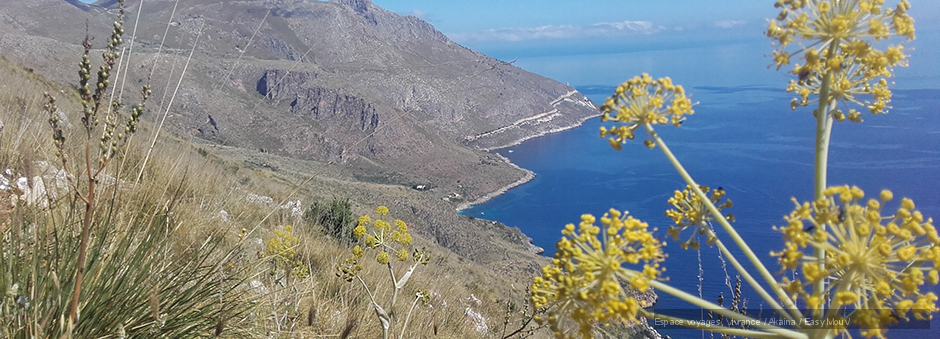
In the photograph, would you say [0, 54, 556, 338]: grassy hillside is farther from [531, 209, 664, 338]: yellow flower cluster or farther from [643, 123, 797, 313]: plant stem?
[643, 123, 797, 313]: plant stem

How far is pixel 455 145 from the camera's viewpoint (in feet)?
452

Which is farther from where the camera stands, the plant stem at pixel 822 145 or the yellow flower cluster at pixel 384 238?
the yellow flower cluster at pixel 384 238

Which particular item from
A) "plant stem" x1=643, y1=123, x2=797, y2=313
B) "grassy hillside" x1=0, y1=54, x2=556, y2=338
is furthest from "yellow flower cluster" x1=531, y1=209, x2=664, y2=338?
"grassy hillside" x1=0, y1=54, x2=556, y2=338

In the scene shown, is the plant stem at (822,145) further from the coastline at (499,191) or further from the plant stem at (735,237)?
the coastline at (499,191)

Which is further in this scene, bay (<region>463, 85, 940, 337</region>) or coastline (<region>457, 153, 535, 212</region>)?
coastline (<region>457, 153, 535, 212</region>)

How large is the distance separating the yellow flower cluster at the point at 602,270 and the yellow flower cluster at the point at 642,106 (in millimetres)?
222

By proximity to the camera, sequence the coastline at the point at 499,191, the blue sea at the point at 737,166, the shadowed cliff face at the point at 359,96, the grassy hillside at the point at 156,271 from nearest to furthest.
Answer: the grassy hillside at the point at 156,271 → the blue sea at the point at 737,166 → the shadowed cliff face at the point at 359,96 → the coastline at the point at 499,191

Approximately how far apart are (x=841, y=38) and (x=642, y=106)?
1.80 ft

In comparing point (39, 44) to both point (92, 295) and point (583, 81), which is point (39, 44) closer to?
point (92, 295)

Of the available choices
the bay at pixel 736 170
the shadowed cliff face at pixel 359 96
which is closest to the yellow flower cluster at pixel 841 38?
the bay at pixel 736 170

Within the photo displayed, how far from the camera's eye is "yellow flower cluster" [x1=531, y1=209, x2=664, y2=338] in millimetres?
1144

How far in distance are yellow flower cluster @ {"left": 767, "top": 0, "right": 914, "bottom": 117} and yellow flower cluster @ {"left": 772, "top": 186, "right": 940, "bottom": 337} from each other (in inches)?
12.9

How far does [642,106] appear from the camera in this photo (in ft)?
4.31

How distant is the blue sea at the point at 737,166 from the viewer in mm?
60406
